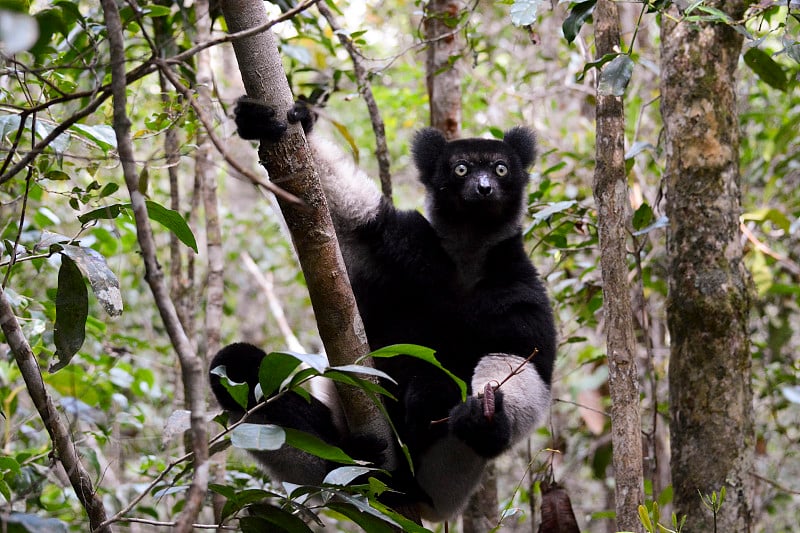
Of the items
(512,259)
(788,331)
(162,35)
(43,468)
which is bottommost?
(788,331)

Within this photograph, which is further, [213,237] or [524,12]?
[213,237]

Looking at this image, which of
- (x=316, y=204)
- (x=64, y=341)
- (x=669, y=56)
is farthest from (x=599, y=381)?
(x=64, y=341)

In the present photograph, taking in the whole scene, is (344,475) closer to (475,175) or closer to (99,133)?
(99,133)

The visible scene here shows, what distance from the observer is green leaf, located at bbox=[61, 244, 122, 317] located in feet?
7.27

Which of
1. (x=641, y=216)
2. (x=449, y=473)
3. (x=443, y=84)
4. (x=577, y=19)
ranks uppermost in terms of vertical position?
(x=443, y=84)

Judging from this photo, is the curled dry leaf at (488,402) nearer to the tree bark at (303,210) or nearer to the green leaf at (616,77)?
the tree bark at (303,210)

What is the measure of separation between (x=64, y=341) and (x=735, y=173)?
2.75m

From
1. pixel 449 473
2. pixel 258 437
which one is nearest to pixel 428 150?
pixel 449 473

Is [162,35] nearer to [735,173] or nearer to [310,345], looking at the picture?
[735,173]

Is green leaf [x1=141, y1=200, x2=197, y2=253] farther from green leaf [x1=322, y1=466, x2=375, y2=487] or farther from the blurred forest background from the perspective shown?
green leaf [x1=322, y1=466, x2=375, y2=487]

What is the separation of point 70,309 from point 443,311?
1923 mm

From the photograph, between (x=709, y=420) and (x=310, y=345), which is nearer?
(x=709, y=420)

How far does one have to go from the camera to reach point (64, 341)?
2.28m

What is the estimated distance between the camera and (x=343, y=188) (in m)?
3.53
